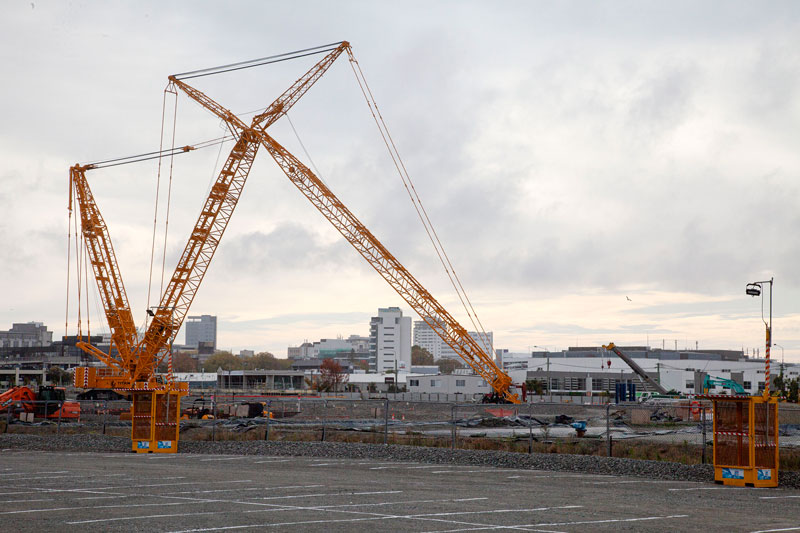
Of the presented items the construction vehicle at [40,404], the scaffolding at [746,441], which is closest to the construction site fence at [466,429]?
the construction vehicle at [40,404]

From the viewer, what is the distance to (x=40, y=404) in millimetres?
55750

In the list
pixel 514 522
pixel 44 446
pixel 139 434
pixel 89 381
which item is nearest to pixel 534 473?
pixel 514 522

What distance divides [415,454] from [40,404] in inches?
1465

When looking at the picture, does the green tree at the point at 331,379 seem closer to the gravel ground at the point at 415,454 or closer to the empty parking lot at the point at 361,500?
the gravel ground at the point at 415,454

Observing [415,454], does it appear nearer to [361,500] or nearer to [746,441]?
[746,441]

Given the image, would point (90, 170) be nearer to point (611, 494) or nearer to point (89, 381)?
point (89, 381)

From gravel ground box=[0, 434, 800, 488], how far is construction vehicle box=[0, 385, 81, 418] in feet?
47.1

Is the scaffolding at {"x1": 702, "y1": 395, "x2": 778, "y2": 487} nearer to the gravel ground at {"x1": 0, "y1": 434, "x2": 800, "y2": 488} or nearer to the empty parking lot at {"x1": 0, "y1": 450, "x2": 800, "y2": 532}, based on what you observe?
the empty parking lot at {"x1": 0, "y1": 450, "x2": 800, "y2": 532}

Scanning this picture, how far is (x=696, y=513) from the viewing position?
606 inches

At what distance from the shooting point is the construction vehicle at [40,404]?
50000 millimetres

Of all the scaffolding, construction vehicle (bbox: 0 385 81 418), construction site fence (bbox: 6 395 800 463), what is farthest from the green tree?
the scaffolding

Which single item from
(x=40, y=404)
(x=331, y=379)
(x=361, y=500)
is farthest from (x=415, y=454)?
(x=331, y=379)

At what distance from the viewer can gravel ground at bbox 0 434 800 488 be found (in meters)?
22.8

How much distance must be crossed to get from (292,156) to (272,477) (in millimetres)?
55624
